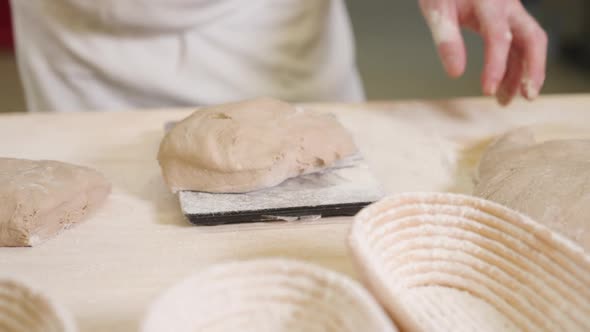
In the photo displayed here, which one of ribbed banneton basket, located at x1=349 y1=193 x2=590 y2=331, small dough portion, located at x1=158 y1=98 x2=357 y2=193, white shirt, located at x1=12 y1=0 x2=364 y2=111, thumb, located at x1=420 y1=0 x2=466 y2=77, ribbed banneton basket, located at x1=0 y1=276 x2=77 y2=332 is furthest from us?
white shirt, located at x1=12 y1=0 x2=364 y2=111

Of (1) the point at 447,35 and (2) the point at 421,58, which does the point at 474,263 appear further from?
(2) the point at 421,58

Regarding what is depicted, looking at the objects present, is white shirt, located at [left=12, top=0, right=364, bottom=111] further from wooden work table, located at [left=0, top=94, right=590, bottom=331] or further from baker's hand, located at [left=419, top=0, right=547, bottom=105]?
baker's hand, located at [left=419, top=0, right=547, bottom=105]

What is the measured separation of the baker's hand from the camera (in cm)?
113

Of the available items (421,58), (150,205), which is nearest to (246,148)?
(150,205)

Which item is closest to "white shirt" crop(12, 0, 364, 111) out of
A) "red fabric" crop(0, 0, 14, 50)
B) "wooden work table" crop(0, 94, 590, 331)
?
"wooden work table" crop(0, 94, 590, 331)

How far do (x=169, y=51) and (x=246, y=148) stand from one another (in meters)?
0.49

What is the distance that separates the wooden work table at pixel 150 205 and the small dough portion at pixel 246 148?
0.06 metres

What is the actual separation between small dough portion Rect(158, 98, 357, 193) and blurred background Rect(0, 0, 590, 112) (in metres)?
2.23

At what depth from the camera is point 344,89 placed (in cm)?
154

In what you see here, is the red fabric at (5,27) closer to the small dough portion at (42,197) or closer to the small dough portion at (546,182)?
the small dough portion at (42,197)

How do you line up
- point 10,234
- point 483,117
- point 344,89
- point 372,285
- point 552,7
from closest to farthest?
point 372,285 < point 10,234 < point 483,117 < point 344,89 < point 552,7

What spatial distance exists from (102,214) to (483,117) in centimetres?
75

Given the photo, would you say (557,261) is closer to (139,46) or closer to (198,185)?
(198,185)

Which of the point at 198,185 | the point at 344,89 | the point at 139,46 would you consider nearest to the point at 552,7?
the point at 344,89
